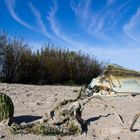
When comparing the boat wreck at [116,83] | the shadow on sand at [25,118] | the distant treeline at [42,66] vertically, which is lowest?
the shadow on sand at [25,118]

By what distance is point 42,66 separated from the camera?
15062mm

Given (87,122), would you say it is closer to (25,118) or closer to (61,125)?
(61,125)

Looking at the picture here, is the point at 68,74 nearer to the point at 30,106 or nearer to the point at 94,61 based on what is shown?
the point at 94,61

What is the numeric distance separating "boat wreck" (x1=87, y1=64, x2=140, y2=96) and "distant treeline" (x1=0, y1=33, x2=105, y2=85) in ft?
18.8

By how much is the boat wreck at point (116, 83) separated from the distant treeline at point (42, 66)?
5.74 m

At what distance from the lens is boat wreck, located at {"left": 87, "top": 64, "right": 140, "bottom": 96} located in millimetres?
8344

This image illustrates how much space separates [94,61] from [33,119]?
10.8 m

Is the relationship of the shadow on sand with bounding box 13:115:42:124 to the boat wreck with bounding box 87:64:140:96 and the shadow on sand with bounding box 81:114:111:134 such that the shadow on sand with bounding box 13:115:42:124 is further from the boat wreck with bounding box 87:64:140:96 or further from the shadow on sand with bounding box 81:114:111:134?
the boat wreck with bounding box 87:64:140:96

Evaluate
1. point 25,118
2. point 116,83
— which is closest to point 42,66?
point 116,83

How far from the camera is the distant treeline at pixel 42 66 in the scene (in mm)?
14586

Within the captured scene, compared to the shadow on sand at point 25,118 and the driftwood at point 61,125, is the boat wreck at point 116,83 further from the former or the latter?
the driftwood at point 61,125

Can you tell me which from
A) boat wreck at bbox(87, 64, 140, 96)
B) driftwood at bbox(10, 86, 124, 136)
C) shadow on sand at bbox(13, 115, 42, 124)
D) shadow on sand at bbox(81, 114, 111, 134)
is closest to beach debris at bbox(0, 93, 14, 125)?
shadow on sand at bbox(13, 115, 42, 124)

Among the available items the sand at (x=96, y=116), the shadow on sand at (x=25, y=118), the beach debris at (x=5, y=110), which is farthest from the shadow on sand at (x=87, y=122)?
the beach debris at (x=5, y=110)

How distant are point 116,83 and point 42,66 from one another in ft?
22.2
